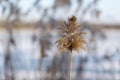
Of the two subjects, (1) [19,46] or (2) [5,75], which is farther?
(1) [19,46]

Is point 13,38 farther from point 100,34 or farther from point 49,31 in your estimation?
point 100,34

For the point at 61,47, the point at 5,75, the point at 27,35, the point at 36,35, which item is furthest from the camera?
the point at 27,35

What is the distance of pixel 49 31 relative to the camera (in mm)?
6738

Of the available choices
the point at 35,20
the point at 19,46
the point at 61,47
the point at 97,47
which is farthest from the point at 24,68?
the point at 61,47

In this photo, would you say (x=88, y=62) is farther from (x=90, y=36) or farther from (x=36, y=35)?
(x=36, y=35)

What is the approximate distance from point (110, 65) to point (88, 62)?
0.37m

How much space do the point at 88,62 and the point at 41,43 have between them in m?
0.94

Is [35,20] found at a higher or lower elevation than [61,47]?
Answer: higher

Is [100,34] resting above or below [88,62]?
above

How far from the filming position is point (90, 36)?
267 inches

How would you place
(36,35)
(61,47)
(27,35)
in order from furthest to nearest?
(27,35)
(36,35)
(61,47)

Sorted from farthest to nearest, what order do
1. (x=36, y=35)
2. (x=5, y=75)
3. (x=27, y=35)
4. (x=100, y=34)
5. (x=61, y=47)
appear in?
(x=27, y=35)
(x=100, y=34)
(x=36, y=35)
(x=5, y=75)
(x=61, y=47)

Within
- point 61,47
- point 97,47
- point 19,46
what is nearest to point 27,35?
point 19,46

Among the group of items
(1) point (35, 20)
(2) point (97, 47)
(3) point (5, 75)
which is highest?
(1) point (35, 20)
